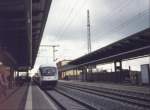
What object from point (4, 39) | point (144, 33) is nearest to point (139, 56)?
point (144, 33)

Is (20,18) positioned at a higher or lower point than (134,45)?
higher

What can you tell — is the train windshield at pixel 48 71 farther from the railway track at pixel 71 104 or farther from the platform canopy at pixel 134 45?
the railway track at pixel 71 104

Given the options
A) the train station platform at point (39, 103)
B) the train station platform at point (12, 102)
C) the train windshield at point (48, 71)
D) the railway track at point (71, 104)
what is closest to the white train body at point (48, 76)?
the train windshield at point (48, 71)

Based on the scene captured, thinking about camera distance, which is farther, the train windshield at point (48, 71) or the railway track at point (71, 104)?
the train windshield at point (48, 71)

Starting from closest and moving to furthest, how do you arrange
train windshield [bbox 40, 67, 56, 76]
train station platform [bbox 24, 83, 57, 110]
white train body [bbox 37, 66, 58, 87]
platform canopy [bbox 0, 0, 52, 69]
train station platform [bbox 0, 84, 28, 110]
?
train station platform [bbox 24, 83, 57, 110] → train station platform [bbox 0, 84, 28, 110] → platform canopy [bbox 0, 0, 52, 69] → white train body [bbox 37, 66, 58, 87] → train windshield [bbox 40, 67, 56, 76]

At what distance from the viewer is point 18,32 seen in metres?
26.9

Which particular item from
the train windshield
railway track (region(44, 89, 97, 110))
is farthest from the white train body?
railway track (region(44, 89, 97, 110))

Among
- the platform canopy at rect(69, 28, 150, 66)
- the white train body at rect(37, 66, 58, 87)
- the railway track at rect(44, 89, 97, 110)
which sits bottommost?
the railway track at rect(44, 89, 97, 110)

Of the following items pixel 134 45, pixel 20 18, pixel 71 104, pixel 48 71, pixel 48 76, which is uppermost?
pixel 20 18

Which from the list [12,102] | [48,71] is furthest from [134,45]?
[12,102]

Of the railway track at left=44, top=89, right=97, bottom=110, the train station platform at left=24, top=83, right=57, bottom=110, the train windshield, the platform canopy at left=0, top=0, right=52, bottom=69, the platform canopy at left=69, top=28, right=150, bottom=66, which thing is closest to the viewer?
the railway track at left=44, top=89, right=97, bottom=110

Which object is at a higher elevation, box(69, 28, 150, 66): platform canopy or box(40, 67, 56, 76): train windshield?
box(69, 28, 150, 66): platform canopy

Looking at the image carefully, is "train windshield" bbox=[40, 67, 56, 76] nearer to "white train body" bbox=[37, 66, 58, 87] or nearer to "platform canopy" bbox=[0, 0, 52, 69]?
"white train body" bbox=[37, 66, 58, 87]

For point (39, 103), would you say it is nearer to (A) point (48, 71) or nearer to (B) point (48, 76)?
(B) point (48, 76)
